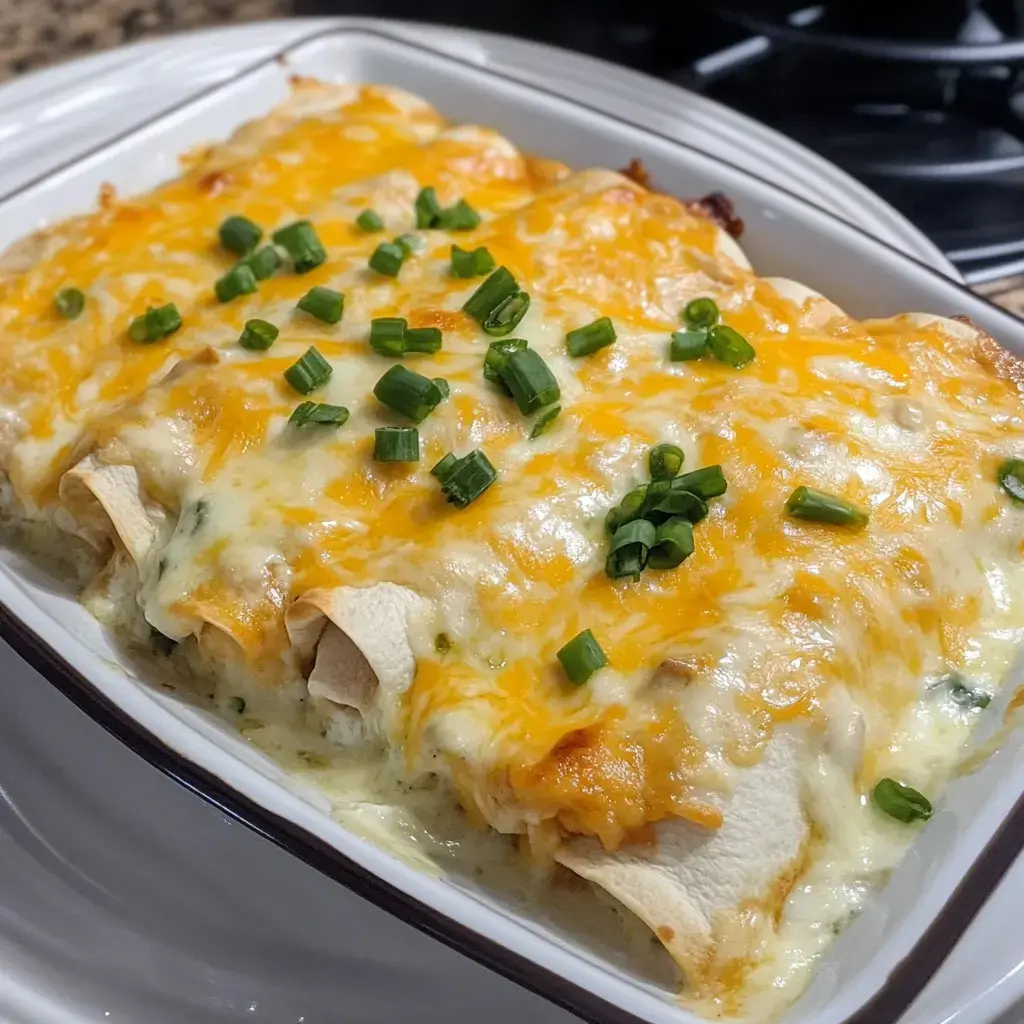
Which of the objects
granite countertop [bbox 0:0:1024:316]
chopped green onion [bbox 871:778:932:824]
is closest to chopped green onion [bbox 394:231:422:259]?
chopped green onion [bbox 871:778:932:824]

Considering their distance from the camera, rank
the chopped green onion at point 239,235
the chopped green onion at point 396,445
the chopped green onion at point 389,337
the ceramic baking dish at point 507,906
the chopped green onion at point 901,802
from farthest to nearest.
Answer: the chopped green onion at point 239,235 < the chopped green onion at point 389,337 < the chopped green onion at point 396,445 < the chopped green onion at point 901,802 < the ceramic baking dish at point 507,906

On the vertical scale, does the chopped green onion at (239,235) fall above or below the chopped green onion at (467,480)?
above

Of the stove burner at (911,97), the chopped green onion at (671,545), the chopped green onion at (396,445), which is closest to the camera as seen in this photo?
the chopped green onion at (671,545)

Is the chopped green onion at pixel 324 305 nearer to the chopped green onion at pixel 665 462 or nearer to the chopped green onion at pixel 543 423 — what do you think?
the chopped green onion at pixel 543 423

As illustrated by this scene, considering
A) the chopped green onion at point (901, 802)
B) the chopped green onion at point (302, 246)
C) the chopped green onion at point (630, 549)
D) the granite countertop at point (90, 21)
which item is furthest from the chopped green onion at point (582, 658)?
the granite countertop at point (90, 21)

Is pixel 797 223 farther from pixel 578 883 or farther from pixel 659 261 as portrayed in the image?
pixel 578 883

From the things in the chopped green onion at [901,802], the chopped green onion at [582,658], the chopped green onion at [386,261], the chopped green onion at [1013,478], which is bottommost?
Result: the chopped green onion at [901,802]

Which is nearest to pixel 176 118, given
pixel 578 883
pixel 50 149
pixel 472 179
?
pixel 50 149
